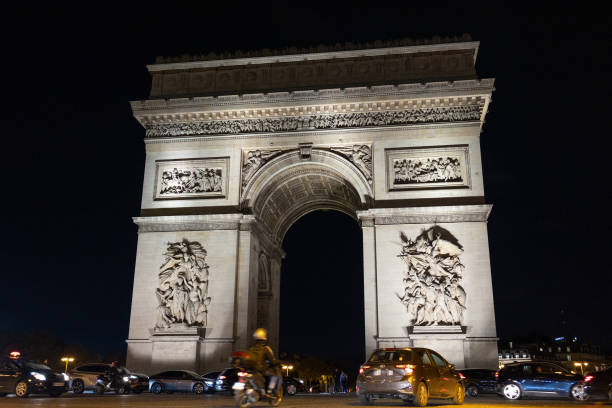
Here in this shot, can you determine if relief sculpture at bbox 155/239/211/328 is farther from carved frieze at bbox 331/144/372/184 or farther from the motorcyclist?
the motorcyclist

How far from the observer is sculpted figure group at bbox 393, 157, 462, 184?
Answer: 1019 inches

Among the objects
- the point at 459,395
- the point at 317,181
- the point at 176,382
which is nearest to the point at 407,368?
the point at 459,395

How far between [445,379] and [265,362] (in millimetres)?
5860

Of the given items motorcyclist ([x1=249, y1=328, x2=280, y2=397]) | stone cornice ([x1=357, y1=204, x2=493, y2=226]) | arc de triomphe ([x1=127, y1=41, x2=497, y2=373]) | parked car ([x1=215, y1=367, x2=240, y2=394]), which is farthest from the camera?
stone cornice ([x1=357, y1=204, x2=493, y2=226])

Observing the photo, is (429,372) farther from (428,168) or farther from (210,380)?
(428,168)

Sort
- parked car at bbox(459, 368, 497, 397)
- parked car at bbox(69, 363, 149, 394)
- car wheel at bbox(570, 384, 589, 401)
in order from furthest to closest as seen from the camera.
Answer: parked car at bbox(69, 363, 149, 394) < parked car at bbox(459, 368, 497, 397) < car wheel at bbox(570, 384, 589, 401)

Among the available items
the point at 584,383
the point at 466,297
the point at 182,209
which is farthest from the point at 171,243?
the point at 584,383

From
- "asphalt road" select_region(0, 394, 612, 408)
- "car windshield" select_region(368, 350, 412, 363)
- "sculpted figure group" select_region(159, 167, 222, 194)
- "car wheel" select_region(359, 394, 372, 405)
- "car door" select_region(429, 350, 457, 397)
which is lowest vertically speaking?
"asphalt road" select_region(0, 394, 612, 408)

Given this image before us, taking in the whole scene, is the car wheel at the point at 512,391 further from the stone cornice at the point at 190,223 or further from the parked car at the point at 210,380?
the stone cornice at the point at 190,223

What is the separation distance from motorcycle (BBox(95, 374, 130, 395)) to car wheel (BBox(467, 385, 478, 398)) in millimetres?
12577

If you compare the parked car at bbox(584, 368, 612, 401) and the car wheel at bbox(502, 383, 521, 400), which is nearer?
the parked car at bbox(584, 368, 612, 401)

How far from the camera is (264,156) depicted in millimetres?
27656

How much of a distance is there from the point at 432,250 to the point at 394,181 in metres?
3.63

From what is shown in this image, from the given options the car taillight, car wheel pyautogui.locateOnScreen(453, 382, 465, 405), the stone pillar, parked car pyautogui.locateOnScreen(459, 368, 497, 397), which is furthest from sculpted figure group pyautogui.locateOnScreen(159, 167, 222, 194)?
the car taillight
